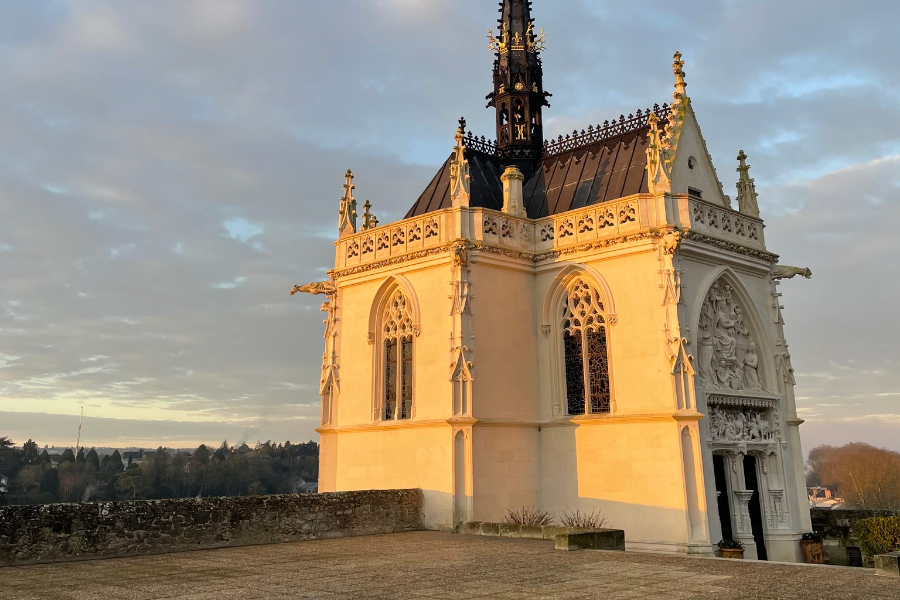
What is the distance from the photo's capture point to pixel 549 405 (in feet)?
69.9

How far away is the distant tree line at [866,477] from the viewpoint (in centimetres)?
6188

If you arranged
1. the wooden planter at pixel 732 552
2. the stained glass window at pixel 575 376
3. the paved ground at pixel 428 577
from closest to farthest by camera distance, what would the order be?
1. the paved ground at pixel 428 577
2. the wooden planter at pixel 732 552
3. the stained glass window at pixel 575 376

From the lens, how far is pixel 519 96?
2822cm

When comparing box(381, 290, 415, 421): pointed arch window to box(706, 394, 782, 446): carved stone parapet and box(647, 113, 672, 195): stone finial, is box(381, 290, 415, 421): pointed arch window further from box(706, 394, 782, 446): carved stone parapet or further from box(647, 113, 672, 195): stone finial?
box(706, 394, 782, 446): carved stone parapet

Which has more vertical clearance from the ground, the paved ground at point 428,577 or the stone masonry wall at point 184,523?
the stone masonry wall at point 184,523

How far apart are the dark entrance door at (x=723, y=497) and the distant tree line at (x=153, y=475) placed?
78474 millimetres

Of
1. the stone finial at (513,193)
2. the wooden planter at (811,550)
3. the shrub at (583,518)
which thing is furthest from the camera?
the stone finial at (513,193)

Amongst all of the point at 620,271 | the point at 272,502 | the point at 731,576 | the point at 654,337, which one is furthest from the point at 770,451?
the point at 272,502

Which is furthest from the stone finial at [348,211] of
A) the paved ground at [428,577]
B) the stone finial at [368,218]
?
the paved ground at [428,577]

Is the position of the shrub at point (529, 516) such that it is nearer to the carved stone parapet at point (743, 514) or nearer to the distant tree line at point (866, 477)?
the carved stone parapet at point (743, 514)

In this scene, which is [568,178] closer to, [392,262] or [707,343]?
[392,262]

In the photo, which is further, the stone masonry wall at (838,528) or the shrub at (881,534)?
the stone masonry wall at (838,528)

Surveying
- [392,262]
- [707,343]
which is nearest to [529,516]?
[707,343]

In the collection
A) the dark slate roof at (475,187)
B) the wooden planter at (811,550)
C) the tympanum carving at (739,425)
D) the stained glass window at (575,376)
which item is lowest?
the wooden planter at (811,550)
